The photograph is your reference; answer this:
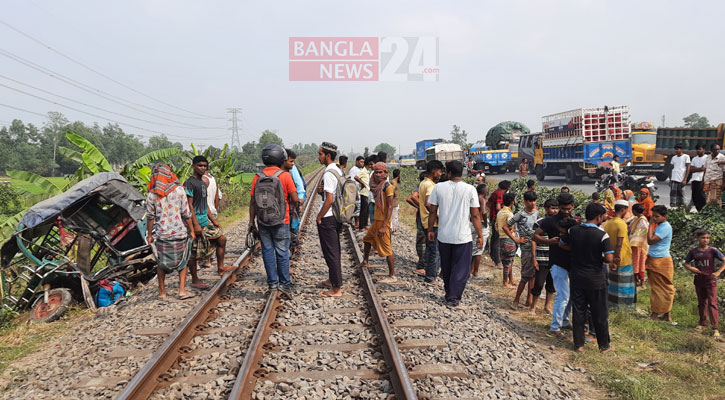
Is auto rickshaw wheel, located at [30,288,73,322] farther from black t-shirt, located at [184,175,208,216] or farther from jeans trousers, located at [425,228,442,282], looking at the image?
jeans trousers, located at [425,228,442,282]

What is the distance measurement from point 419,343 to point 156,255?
3.58 m

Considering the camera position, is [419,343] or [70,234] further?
[70,234]

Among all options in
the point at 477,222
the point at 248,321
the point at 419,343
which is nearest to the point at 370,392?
the point at 419,343

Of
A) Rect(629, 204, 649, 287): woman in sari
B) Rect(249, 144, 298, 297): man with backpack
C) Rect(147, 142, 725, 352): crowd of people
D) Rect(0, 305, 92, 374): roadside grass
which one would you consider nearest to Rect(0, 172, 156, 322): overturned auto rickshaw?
Rect(0, 305, 92, 374): roadside grass

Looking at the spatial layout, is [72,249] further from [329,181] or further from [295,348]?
[295,348]

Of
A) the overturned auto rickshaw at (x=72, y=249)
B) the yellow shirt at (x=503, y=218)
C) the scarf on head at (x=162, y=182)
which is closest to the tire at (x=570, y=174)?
the yellow shirt at (x=503, y=218)

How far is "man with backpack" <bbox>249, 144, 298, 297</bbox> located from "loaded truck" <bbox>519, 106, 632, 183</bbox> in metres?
16.0

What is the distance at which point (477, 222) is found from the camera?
5.55 meters

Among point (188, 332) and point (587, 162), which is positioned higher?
point (587, 162)

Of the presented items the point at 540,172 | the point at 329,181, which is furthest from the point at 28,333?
the point at 540,172

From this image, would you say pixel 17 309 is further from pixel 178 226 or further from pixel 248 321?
pixel 248 321

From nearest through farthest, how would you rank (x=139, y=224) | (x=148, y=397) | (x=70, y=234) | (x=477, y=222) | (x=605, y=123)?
(x=148, y=397) → (x=477, y=222) → (x=70, y=234) → (x=139, y=224) → (x=605, y=123)

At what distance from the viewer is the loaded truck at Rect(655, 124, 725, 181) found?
13547 millimetres

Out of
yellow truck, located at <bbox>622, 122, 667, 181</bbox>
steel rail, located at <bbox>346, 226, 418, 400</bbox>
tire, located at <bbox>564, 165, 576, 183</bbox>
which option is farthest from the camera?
tire, located at <bbox>564, 165, 576, 183</bbox>
